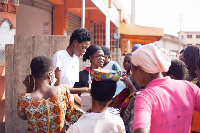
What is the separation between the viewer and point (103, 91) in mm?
2199

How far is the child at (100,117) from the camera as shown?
2.11m

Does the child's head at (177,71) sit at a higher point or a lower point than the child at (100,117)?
higher

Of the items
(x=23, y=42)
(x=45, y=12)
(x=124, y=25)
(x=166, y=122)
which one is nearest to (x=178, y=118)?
(x=166, y=122)

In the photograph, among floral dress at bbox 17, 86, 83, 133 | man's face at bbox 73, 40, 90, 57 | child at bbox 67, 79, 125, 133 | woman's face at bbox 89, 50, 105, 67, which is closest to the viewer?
child at bbox 67, 79, 125, 133

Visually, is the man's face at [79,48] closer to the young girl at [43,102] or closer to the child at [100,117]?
the young girl at [43,102]

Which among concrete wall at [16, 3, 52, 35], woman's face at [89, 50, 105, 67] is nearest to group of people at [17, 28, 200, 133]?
woman's face at [89, 50, 105, 67]

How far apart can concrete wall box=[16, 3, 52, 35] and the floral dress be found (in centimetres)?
614

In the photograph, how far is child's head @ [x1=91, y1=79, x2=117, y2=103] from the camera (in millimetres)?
2203

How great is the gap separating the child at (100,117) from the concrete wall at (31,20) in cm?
672

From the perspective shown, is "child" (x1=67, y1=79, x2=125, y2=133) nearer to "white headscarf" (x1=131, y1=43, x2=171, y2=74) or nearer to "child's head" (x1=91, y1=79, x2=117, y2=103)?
"child's head" (x1=91, y1=79, x2=117, y2=103)

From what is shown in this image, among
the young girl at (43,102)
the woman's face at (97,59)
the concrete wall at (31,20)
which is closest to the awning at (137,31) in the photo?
the concrete wall at (31,20)

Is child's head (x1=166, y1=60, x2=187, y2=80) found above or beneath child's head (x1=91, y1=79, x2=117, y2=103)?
above

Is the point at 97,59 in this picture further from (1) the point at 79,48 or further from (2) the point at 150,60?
(2) the point at 150,60

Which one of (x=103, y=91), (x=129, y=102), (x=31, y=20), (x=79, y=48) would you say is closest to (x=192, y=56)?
(x=79, y=48)
